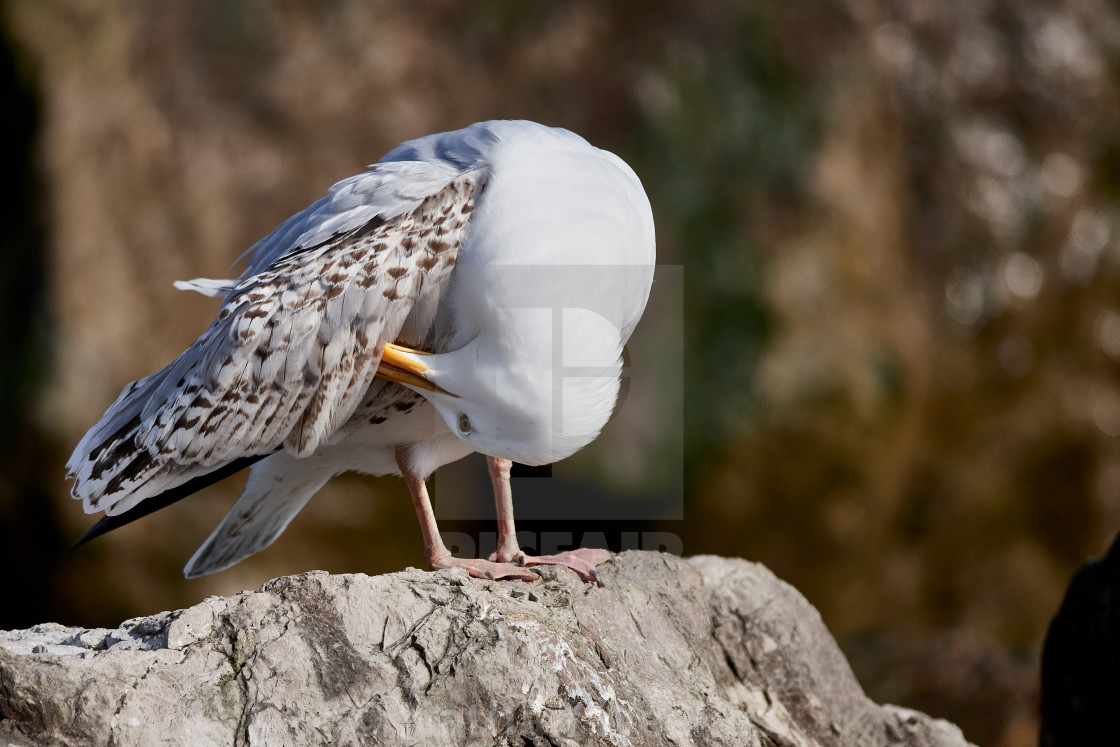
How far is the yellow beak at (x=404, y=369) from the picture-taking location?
3.51 m

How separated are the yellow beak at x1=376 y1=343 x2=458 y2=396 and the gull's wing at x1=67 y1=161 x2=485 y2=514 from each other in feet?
0.11

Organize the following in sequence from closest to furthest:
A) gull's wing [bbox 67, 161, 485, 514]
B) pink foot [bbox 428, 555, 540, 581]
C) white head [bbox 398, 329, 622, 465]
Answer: white head [bbox 398, 329, 622, 465]
pink foot [bbox 428, 555, 540, 581]
gull's wing [bbox 67, 161, 485, 514]

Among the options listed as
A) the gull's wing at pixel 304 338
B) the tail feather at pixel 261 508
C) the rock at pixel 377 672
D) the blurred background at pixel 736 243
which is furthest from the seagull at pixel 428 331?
the blurred background at pixel 736 243

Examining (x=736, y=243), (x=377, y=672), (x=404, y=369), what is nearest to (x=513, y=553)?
(x=404, y=369)

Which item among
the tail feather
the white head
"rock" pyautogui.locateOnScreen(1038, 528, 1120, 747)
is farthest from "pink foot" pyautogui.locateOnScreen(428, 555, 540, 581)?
"rock" pyautogui.locateOnScreen(1038, 528, 1120, 747)

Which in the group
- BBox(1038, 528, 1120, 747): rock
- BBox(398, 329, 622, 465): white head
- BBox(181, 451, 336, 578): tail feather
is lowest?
BBox(1038, 528, 1120, 747): rock

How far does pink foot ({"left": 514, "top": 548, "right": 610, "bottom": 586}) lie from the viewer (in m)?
3.52

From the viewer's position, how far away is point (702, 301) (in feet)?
27.1

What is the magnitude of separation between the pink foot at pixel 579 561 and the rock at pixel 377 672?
6cm

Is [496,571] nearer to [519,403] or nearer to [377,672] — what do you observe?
[519,403]

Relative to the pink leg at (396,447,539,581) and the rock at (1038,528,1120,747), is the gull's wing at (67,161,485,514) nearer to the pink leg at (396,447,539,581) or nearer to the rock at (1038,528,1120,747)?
the pink leg at (396,447,539,581)

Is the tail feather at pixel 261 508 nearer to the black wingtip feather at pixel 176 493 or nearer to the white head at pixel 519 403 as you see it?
the black wingtip feather at pixel 176 493

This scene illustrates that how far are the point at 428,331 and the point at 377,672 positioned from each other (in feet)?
4.05

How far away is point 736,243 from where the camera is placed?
816 cm
